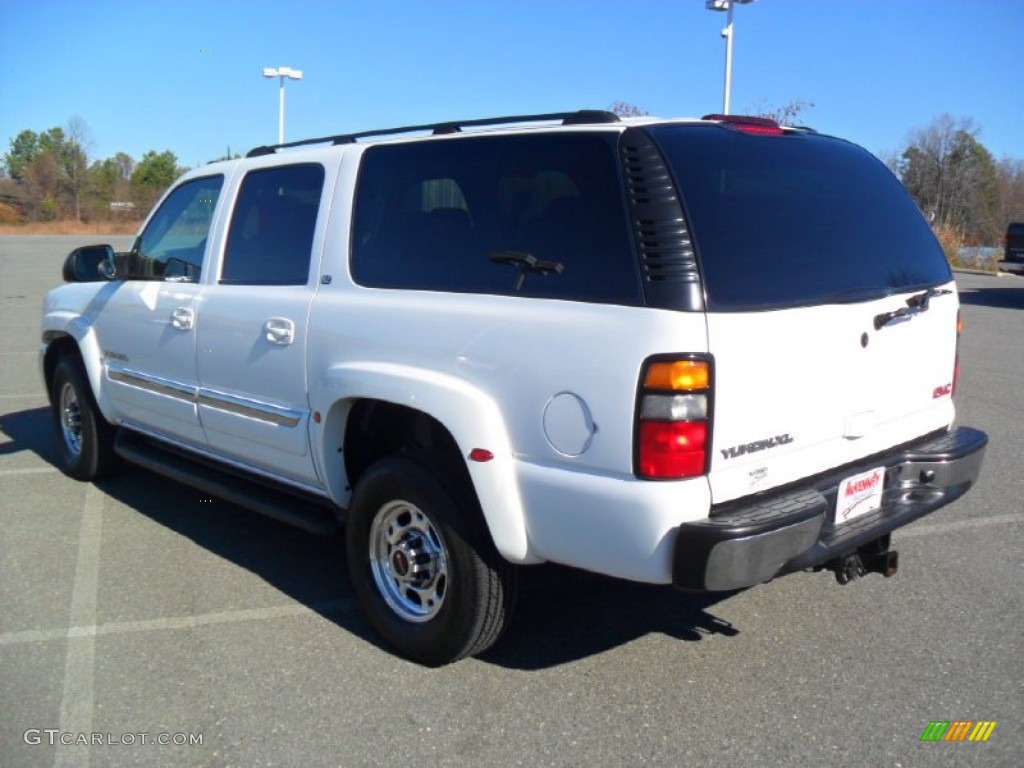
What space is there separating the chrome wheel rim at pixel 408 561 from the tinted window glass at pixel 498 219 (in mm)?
898

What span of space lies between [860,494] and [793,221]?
1.00 m

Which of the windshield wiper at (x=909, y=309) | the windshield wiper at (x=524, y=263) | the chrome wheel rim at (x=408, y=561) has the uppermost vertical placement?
the windshield wiper at (x=524, y=263)

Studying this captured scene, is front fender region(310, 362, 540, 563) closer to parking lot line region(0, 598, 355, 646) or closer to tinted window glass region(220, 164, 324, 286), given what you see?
tinted window glass region(220, 164, 324, 286)

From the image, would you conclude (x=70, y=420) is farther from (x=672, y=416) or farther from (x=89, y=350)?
(x=672, y=416)

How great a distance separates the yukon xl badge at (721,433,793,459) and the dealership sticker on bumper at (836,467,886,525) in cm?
35

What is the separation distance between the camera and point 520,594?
4340 mm

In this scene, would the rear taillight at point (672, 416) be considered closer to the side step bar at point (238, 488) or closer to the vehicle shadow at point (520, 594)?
the vehicle shadow at point (520, 594)

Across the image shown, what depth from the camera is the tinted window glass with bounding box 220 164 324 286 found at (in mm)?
4156

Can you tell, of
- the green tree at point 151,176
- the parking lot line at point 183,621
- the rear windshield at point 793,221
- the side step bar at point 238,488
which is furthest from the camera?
the green tree at point 151,176

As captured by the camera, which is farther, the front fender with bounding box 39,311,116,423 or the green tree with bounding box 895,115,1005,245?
the green tree with bounding box 895,115,1005,245

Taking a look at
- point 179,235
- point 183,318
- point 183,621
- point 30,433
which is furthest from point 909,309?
point 30,433

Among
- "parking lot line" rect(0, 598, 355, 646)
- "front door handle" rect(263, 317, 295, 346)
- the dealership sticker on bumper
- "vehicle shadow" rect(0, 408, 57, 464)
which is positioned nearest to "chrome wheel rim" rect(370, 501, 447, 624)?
"parking lot line" rect(0, 598, 355, 646)

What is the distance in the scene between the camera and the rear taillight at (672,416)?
9.23 feet

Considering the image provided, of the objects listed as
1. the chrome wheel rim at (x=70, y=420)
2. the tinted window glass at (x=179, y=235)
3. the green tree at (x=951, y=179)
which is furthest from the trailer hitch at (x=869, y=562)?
the green tree at (x=951, y=179)
